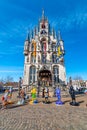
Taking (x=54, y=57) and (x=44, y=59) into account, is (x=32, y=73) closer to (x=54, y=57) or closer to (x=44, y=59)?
(x=44, y=59)

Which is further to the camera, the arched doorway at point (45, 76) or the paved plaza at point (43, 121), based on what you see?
the arched doorway at point (45, 76)

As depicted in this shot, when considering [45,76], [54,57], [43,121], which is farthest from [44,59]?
[43,121]

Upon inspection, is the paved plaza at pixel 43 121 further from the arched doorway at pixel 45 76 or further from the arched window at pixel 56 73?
the arched window at pixel 56 73

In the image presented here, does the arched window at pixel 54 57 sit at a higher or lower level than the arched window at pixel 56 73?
higher

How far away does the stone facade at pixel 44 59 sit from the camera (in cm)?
2573

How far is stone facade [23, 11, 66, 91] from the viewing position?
25.7 m

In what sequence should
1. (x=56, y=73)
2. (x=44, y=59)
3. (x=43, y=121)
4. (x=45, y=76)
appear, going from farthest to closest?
(x=44, y=59)
(x=56, y=73)
(x=45, y=76)
(x=43, y=121)

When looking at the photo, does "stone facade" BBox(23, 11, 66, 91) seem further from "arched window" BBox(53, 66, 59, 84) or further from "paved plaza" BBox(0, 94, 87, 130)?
"paved plaza" BBox(0, 94, 87, 130)

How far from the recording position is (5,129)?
4.36 meters

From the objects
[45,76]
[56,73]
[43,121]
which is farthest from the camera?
[56,73]

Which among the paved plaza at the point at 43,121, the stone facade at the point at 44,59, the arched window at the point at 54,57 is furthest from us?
the arched window at the point at 54,57

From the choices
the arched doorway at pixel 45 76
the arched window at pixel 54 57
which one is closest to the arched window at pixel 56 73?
the arched doorway at pixel 45 76

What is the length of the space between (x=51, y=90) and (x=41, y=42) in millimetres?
16190

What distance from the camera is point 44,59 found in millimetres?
27859
